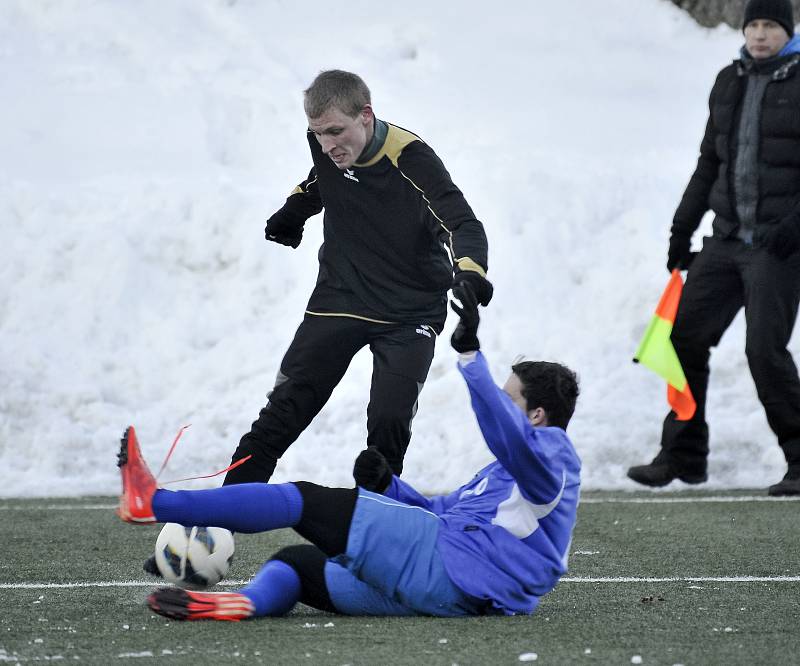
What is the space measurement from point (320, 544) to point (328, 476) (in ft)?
12.8

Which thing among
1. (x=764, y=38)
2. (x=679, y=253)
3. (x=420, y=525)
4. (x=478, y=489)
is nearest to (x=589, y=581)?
(x=478, y=489)

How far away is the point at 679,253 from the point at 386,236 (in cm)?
267

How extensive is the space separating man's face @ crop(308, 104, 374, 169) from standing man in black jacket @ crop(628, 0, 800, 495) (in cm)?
260

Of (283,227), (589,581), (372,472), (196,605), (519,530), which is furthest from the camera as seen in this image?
(283,227)

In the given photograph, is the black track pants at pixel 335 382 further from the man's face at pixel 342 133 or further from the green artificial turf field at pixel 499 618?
the man's face at pixel 342 133

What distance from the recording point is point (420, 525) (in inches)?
158

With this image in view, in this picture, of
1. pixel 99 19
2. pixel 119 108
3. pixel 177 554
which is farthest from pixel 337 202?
pixel 99 19

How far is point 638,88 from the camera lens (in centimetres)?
1266

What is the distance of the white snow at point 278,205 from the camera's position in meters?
8.45

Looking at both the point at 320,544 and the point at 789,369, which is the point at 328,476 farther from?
the point at 320,544

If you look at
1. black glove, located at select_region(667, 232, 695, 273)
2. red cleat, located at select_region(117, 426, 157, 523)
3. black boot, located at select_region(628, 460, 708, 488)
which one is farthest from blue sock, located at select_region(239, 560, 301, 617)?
black glove, located at select_region(667, 232, 695, 273)

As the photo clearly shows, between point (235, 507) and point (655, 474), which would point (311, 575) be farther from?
point (655, 474)

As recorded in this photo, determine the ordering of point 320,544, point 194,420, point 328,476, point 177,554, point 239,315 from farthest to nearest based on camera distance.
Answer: point 239,315 → point 194,420 → point 328,476 → point 177,554 → point 320,544

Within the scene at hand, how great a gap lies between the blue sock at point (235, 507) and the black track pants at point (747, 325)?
346 cm
